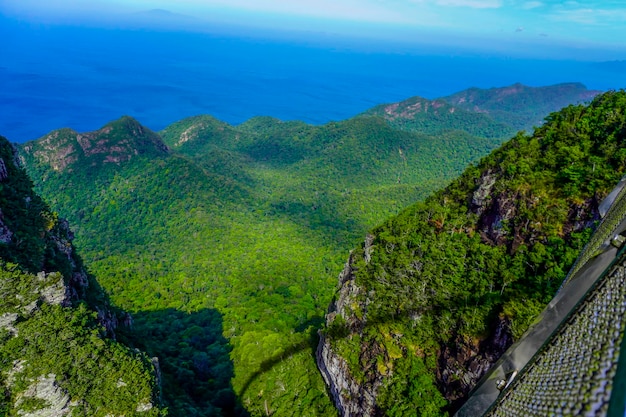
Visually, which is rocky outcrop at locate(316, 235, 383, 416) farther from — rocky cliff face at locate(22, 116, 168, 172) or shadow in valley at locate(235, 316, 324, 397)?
rocky cliff face at locate(22, 116, 168, 172)

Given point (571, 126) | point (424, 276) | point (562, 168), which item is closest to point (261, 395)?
point (424, 276)

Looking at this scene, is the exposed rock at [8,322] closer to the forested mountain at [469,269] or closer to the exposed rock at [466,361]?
the forested mountain at [469,269]

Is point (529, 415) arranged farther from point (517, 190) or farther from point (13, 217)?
point (13, 217)

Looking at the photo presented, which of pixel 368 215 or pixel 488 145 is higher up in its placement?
pixel 488 145

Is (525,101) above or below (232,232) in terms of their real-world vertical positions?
above

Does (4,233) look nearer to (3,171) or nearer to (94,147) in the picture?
(3,171)

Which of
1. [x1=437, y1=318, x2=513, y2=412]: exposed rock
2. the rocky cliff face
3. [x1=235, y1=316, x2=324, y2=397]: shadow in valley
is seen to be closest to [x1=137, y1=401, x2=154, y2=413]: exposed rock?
[x1=235, y1=316, x2=324, y2=397]: shadow in valley

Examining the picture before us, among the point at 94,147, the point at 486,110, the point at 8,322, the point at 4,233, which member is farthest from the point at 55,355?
the point at 486,110
